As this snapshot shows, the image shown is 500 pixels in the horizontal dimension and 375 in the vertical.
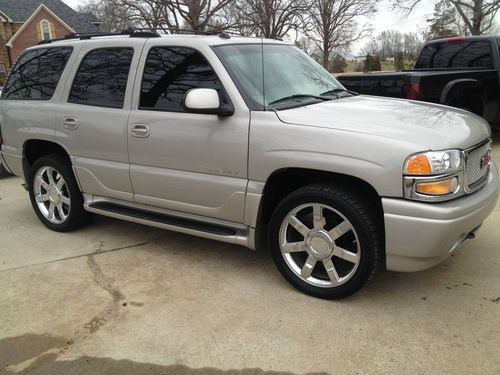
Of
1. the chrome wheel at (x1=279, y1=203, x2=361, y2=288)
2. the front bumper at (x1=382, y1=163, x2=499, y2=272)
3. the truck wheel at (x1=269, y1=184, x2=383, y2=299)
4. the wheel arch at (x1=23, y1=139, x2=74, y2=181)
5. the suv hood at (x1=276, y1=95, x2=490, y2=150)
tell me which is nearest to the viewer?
the front bumper at (x1=382, y1=163, x2=499, y2=272)

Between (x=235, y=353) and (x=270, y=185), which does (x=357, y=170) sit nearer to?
(x=270, y=185)

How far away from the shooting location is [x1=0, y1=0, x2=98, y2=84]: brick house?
44.3 m

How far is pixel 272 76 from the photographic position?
156 inches

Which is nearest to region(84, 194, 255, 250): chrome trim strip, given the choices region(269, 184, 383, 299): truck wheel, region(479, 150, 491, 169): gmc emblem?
region(269, 184, 383, 299): truck wheel

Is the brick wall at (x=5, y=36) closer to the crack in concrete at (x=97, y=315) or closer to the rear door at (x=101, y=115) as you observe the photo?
the rear door at (x=101, y=115)

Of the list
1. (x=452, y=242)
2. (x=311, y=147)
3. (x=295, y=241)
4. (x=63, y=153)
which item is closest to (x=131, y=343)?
(x=295, y=241)

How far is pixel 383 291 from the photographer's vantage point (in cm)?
358

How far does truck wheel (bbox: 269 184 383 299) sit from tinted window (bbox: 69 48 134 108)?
1.84 metres

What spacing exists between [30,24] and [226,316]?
4853 cm

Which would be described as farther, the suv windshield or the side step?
the side step

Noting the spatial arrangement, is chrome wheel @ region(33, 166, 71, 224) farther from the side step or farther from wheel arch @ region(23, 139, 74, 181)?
the side step

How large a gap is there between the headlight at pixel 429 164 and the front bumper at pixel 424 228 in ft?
0.64

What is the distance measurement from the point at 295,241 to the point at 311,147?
2.47 ft

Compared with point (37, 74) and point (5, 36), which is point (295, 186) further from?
point (5, 36)
